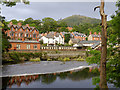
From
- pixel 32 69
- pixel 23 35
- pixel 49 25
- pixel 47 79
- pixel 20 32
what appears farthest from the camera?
pixel 49 25

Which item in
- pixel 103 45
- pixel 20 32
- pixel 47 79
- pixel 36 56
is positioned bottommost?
pixel 47 79

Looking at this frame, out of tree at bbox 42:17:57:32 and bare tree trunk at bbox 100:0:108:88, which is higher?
tree at bbox 42:17:57:32

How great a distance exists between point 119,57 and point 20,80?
1076cm

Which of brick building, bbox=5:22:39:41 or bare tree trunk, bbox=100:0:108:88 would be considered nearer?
bare tree trunk, bbox=100:0:108:88

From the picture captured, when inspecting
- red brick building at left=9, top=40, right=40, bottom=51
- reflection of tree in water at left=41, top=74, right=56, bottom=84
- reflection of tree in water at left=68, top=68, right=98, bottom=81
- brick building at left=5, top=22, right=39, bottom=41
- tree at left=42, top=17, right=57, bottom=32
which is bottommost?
reflection of tree in water at left=68, top=68, right=98, bottom=81

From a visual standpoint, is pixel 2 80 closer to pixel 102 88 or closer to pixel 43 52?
pixel 102 88

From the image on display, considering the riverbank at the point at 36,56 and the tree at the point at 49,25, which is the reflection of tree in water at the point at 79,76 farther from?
the tree at the point at 49,25

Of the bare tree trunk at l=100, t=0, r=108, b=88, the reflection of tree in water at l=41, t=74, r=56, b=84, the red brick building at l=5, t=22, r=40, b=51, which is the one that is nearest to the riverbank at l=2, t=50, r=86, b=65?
the red brick building at l=5, t=22, r=40, b=51

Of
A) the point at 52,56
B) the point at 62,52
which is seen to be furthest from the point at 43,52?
the point at 62,52

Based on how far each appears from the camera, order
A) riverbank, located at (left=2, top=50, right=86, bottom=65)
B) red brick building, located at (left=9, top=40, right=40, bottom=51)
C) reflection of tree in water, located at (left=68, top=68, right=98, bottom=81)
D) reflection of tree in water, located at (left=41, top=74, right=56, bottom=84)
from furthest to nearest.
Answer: red brick building, located at (left=9, top=40, right=40, bottom=51) < riverbank, located at (left=2, top=50, right=86, bottom=65) < reflection of tree in water, located at (left=68, top=68, right=98, bottom=81) < reflection of tree in water, located at (left=41, top=74, right=56, bottom=84)

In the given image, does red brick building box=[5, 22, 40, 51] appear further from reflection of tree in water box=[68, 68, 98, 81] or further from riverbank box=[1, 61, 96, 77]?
reflection of tree in water box=[68, 68, 98, 81]

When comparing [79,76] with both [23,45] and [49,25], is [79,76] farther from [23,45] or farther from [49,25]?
[49,25]

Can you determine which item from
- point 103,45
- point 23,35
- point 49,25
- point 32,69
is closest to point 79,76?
point 32,69

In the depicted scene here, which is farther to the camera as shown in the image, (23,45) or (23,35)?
(23,35)
